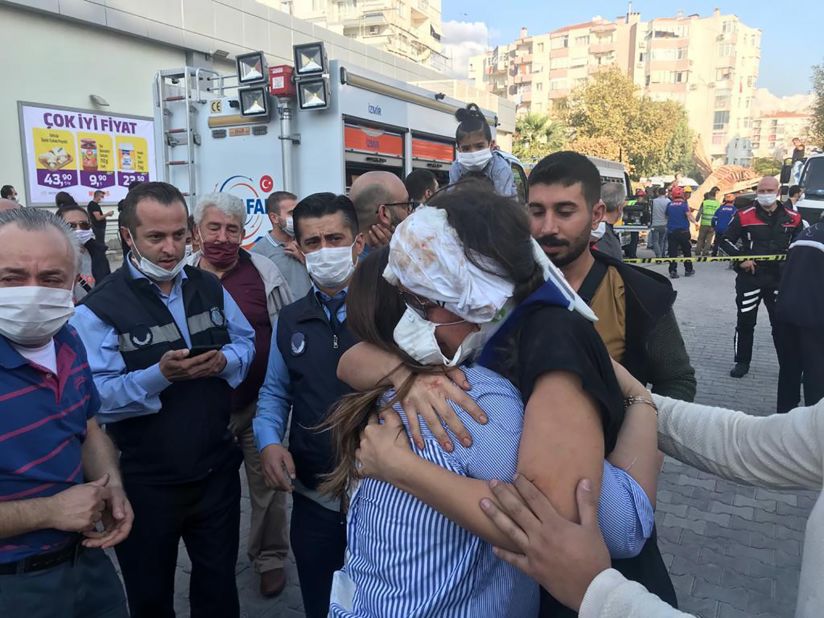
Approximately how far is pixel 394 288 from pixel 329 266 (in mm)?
1433

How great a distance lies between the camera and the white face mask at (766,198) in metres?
7.21

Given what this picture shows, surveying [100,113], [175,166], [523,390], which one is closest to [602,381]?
[523,390]

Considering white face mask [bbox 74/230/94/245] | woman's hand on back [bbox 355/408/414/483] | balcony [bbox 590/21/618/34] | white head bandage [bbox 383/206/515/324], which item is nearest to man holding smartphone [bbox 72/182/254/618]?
woman's hand on back [bbox 355/408/414/483]

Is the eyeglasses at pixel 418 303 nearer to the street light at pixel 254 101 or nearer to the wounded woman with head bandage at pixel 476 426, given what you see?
the wounded woman with head bandage at pixel 476 426

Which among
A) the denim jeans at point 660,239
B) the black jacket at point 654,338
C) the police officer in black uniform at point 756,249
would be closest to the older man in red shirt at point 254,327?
the black jacket at point 654,338

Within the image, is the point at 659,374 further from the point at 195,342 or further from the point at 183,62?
the point at 183,62

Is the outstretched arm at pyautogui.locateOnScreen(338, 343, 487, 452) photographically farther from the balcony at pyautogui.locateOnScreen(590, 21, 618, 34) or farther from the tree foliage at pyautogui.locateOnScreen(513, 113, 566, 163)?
the balcony at pyautogui.locateOnScreen(590, 21, 618, 34)

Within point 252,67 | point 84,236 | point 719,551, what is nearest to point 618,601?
point 719,551

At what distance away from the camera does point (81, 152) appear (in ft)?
47.7

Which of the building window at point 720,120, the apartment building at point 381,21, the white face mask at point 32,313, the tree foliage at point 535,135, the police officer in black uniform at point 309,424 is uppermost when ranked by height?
the apartment building at point 381,21

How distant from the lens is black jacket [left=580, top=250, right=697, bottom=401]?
2.34 meters

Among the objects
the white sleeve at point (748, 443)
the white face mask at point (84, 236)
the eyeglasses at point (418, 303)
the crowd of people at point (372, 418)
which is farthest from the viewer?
the white face mask at point (84, 236)

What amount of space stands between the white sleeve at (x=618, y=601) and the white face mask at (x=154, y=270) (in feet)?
6.96

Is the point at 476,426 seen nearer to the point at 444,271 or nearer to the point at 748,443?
the point at 444,271
